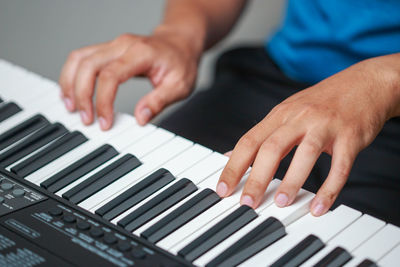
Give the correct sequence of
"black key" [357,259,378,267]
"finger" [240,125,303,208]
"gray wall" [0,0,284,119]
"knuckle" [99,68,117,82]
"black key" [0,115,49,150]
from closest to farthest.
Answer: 1. "black key" [357,259,378,267]
2. "finger" [240,125,303,208]
3. "black key" [0,115,49,150]
4. "knuckle" [99,68,117,82]
5. "gray wall" [0,0,284,119]

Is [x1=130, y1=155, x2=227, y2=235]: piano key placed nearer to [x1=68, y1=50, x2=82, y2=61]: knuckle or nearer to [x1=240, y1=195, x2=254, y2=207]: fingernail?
[x1=240, y1=195, x2=254, y2=207]: fingernail

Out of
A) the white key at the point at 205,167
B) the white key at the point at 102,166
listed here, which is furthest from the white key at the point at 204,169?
the white key at the point at 102,166

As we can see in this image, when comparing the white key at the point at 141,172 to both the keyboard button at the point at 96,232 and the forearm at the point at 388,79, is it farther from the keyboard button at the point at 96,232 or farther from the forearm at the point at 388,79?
the forearm at the point at 388,79

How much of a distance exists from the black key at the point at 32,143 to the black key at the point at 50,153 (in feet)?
0.06

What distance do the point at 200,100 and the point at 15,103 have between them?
1.47ft

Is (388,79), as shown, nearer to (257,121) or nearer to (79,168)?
(257,121)

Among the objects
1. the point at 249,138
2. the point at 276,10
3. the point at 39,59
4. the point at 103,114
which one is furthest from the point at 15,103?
the point at 276,10

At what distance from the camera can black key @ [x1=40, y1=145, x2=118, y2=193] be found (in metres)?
0.91

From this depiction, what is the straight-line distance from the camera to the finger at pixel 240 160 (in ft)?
2.75

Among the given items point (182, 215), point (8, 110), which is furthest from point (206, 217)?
point (8, 110)

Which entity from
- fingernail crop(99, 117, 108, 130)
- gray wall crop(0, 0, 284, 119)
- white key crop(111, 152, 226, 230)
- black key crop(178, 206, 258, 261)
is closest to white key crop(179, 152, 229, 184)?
white key crop(111, 152, 226, 230)

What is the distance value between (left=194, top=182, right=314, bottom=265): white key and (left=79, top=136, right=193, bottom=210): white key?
0.59ft

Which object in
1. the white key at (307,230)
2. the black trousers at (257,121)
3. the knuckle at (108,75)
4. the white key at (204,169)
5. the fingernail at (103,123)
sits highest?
the knuckle at (108,75)

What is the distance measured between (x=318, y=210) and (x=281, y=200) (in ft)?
0.17
